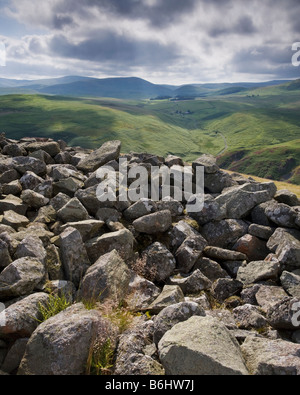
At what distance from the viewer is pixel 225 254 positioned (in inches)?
499

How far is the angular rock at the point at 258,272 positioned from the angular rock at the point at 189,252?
6.17 feet

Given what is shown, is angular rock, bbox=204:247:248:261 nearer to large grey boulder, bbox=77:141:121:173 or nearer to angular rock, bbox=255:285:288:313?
angular rock, bbox=255:285:288:313

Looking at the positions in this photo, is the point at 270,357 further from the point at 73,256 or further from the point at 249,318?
the point at 73,256

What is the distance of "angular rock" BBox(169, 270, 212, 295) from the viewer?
35.1 ft

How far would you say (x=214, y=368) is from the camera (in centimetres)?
577

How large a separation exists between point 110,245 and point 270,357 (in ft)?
22.1

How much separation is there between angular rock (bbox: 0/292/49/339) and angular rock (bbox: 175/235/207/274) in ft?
20.6

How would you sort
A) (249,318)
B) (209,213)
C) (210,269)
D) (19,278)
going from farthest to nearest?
(209,213)
(210,269)
(249,318)
(19,278)

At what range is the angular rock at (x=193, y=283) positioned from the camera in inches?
421

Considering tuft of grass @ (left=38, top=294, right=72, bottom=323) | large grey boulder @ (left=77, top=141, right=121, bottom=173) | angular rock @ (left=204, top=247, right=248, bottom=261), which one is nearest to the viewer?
tuft of grass @ (left=38, top=294, right=72, bottom=323)

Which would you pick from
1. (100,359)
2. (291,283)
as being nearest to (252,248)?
(291,283)

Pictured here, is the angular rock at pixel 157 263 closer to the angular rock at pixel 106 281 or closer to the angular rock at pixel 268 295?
the angular rock at pixel 106 281

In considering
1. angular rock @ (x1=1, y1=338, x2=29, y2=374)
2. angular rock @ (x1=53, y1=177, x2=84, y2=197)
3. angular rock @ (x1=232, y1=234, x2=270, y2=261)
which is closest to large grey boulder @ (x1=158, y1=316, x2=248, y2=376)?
angular rock @ (x1=1, y1=338, x2=29, y2=374)

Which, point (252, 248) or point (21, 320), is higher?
point (21, 320)
